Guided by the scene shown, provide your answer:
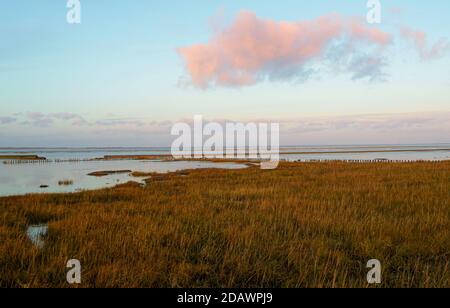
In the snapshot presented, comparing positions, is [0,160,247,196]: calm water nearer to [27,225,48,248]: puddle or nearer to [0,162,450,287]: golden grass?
[0,162,450,287]: golden grass

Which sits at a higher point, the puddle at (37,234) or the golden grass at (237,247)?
the golden grass at (237,247)

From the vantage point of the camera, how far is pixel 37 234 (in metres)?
8.48

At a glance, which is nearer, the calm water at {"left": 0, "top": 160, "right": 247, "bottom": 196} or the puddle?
the puddle

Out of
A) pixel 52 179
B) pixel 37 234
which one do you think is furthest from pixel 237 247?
pixel 52 179

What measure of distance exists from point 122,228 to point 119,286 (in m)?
3.67

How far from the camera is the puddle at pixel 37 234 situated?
7.35m

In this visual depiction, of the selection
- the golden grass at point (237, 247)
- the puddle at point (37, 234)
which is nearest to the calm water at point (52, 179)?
the golden grass at point (237, 247)

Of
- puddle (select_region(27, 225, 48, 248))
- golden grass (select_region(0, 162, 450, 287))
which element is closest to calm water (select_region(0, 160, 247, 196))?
golden grass (select_region(0, 162, 450, 287))

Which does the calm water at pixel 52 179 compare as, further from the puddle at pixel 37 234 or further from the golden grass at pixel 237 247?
the puddle at pixel 37 234

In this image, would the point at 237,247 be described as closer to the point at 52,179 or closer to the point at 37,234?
the point at 37,234

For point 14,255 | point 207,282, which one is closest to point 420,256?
point 207,282

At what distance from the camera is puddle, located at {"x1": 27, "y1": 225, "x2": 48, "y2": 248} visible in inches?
289
